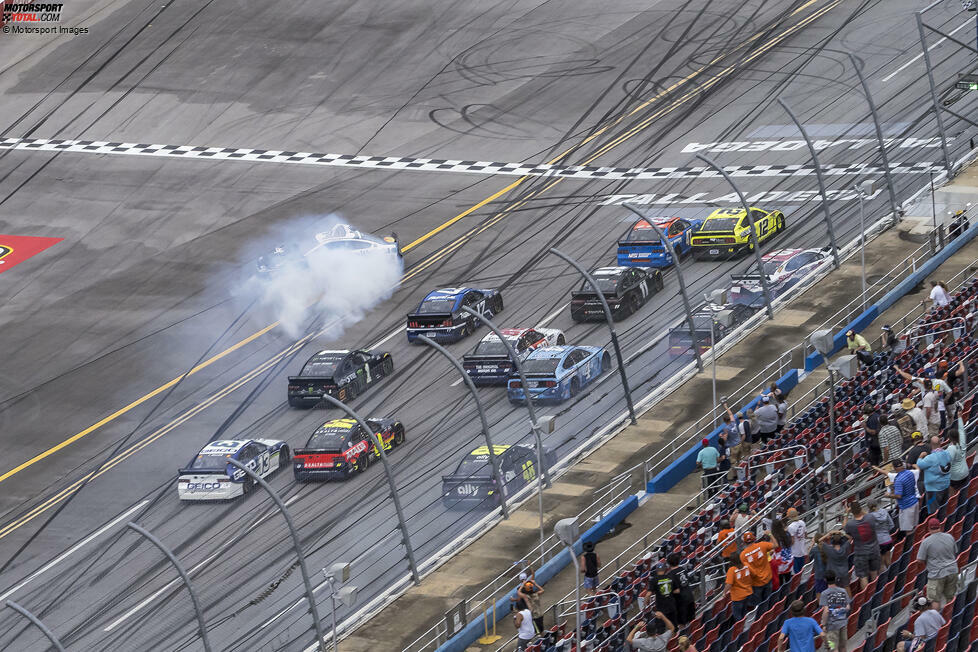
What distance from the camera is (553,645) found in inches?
958

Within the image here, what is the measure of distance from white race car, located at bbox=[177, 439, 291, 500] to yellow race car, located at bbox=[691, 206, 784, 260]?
1423 centimetres

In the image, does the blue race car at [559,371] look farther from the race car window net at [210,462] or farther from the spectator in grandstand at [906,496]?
the spectator in grandstand at [906,496]

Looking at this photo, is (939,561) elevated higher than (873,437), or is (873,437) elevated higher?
(939,561)

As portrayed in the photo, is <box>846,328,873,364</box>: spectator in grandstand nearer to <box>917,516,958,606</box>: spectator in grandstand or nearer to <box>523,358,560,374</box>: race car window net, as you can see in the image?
<box>523,358,560,374</box>: race car window net

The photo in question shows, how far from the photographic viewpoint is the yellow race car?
156 ft

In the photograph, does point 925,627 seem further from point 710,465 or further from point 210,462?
point 210,462

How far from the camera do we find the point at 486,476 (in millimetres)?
34031

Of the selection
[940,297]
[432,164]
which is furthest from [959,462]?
[432,164]

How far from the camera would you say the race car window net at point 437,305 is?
45469mm

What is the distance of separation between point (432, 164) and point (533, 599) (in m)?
34.1

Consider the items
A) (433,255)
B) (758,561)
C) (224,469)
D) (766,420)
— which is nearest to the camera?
(758,561)

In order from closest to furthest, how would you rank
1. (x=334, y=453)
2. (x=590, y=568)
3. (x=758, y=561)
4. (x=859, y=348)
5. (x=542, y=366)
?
(x=758, y=561), (x=590, y=568), (x=859, y=348), (x=334, y=453), (x=542, y=366)

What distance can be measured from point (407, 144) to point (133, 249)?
1055 cm

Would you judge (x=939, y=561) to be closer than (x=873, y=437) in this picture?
Yes
